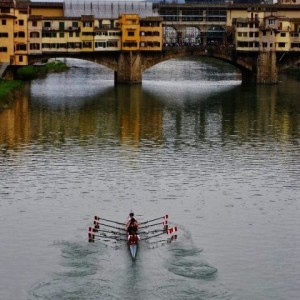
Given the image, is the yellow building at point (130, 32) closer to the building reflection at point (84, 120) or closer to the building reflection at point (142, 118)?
the building reflection at point (142, 118)

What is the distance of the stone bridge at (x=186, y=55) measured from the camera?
9150 centimetres

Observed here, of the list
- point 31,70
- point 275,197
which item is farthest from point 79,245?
point 31,70

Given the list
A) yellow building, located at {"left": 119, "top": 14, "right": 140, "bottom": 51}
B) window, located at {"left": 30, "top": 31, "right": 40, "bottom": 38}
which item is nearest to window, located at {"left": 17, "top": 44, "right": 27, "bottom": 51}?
window, located at {"left": 30, "top": 31, "right": 40, "bottom": 38}

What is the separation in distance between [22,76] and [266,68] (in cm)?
2756

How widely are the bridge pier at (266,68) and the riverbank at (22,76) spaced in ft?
85.8

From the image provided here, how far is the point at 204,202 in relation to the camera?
37.5 meters

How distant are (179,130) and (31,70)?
Result: 46.3 m

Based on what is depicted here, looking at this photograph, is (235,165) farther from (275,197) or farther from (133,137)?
(133,137)

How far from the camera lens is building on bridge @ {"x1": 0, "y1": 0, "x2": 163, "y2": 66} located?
281ft

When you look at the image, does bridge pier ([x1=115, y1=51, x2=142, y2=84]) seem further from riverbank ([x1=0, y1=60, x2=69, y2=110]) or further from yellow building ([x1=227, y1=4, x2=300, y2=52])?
yellow building ([x1=227, y1=4, x2=300, y2=52])

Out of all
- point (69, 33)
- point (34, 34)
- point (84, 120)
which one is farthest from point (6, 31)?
point (84, 120)

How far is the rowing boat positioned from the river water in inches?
17.0

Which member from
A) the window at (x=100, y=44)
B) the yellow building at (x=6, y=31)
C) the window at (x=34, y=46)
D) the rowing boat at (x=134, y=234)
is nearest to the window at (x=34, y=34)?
the window at (x=34, y=46)

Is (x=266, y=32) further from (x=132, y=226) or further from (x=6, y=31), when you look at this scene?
(x=132, y=226)
